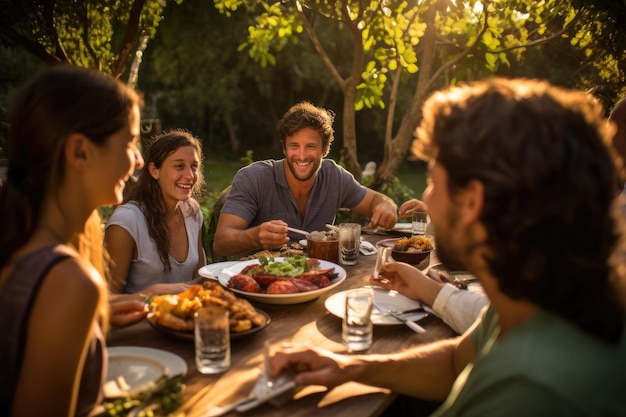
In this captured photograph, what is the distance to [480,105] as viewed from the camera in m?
1.24

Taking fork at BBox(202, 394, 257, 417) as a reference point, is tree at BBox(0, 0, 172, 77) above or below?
above

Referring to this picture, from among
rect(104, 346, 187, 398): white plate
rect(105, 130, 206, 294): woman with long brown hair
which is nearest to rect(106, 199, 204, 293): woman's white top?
A: rect(105, 130, 206, 294): woman with long brown hair

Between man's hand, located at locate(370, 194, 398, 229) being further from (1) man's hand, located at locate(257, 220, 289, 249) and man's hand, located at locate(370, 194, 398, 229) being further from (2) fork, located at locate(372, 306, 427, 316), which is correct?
(2) fork, located at locate(372, 306, 427, 316)

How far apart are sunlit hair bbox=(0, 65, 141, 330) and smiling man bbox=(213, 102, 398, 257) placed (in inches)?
88.7

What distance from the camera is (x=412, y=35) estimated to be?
6.01 meters

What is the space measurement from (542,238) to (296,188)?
10.5 ft

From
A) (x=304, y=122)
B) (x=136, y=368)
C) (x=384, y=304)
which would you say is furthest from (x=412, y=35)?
(x=136, y=368)

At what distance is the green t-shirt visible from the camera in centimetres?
103

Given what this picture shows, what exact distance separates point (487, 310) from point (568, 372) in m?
0.66

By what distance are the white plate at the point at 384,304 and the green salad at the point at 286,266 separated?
0.28 metres

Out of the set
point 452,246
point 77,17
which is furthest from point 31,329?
point 77,17

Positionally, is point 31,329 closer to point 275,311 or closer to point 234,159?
point 275,311

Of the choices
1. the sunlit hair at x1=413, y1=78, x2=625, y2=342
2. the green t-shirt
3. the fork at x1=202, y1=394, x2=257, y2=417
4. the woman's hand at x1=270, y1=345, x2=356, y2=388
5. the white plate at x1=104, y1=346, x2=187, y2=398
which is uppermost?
the sunlit hair at x1=413, y1=78, x2=625, y2=342

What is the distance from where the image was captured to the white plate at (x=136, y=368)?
1.68 meters
